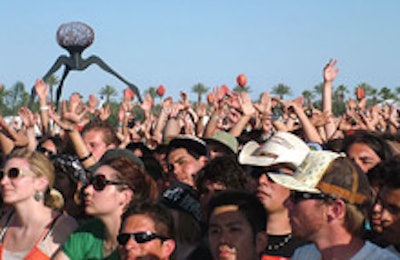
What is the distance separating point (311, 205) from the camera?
11.6 feet

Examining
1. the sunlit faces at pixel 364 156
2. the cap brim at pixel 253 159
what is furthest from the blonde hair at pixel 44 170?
the sunlit faces at pixel 364 156

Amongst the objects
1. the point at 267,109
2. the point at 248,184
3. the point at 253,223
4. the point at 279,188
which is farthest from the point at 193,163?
the point at 267,109

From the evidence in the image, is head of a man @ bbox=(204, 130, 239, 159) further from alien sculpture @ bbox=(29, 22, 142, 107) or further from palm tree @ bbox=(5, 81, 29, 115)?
palm tree @ bbox=(5, 81, 29, 115)

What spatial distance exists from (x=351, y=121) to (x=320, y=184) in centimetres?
612

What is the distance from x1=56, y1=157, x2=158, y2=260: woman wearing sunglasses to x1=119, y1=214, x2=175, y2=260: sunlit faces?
0.45 m

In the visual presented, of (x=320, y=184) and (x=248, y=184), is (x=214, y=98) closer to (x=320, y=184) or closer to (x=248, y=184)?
(x=248, y=184)

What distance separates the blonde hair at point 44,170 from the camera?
5.15m

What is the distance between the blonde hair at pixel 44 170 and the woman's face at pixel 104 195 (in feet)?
2.01

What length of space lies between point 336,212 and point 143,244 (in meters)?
1.11

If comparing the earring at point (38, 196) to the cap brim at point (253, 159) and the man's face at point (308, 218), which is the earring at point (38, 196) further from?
the man's face at point (308, 218)

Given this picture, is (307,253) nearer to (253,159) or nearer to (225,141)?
(253,159)

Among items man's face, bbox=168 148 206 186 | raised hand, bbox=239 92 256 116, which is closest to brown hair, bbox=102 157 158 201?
man's face, bbox=168 148 206 186

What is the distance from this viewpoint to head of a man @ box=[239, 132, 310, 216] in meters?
4.48

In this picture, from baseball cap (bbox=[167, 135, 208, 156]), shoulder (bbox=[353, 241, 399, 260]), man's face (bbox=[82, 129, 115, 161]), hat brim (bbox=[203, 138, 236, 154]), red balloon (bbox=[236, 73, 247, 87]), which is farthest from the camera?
red balloon (bbox=[236, 73, 247, 87])
